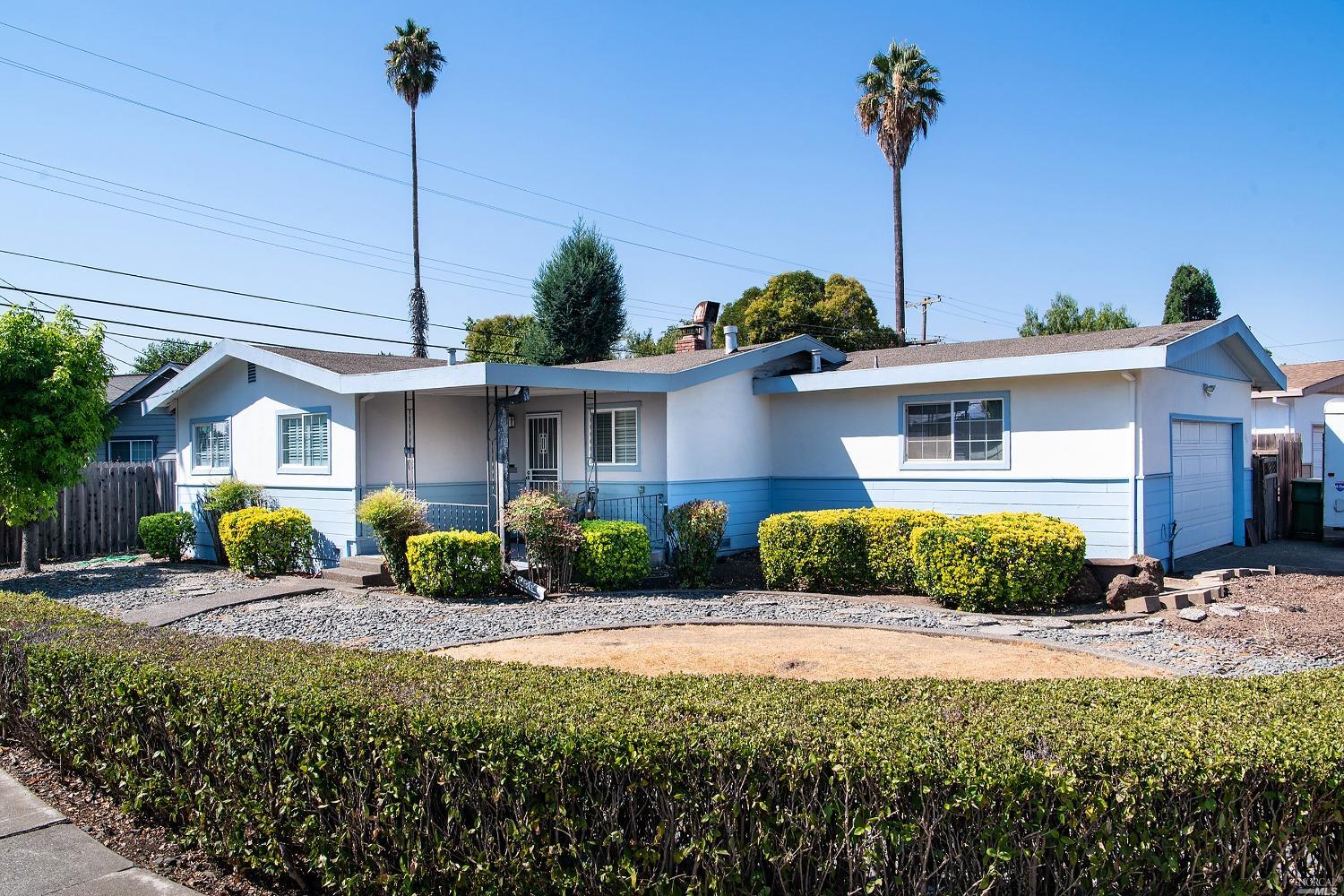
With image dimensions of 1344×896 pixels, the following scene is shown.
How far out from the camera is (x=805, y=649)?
8.23 m

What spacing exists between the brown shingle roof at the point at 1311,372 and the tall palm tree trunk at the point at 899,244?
420 inches

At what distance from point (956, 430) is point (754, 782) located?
A: 35.5 feet

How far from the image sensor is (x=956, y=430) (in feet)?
42.7

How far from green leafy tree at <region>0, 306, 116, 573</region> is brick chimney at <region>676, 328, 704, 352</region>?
10198 mm

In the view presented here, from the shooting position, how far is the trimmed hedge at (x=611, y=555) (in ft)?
37.8

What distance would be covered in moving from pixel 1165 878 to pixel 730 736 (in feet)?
4.89

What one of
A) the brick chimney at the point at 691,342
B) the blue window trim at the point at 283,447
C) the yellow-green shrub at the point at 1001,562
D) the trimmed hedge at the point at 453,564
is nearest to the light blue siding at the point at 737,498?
the trimmed hedge at the point at 453,564

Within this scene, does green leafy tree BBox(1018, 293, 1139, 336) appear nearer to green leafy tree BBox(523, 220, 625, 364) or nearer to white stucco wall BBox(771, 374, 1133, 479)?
green leafy tree BBox(523, 220, 625, 364)

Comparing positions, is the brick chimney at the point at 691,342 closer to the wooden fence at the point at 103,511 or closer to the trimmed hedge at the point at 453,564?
the trimmed hedge at the point at 453,564

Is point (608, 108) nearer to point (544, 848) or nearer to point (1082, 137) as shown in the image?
point (1082, 137)

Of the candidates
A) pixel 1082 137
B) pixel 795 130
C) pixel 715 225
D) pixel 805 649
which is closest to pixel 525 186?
pixel 715 225

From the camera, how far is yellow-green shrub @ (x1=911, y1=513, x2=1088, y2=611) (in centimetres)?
973

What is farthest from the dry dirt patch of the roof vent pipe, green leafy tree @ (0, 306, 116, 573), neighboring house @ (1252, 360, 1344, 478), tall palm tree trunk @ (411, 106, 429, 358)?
tall palm tree trunk @ (411, 106, 429, 358)

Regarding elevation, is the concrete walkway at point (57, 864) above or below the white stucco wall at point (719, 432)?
below
